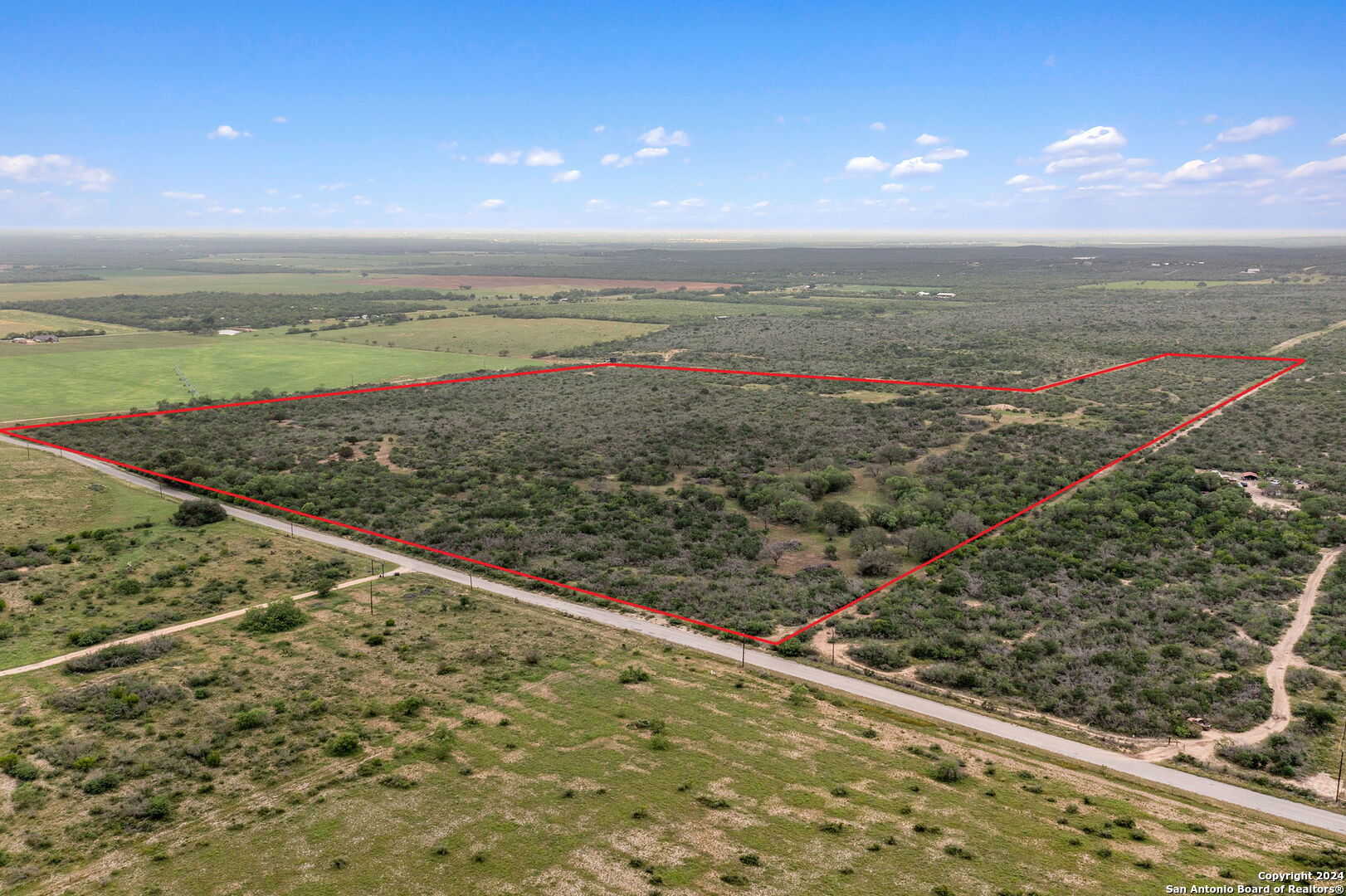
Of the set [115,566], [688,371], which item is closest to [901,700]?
[115,566]

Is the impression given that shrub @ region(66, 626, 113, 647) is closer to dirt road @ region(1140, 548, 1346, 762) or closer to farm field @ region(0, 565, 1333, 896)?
farm field @ region(0, 565, 1333, 896)

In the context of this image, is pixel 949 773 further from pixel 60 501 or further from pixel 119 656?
pixel 60 501

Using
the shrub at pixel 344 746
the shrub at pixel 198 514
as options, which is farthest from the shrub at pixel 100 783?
the shrub at pixel 198 514

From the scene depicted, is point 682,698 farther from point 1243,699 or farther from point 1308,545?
point 1308,545

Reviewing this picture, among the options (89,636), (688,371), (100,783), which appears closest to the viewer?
(100,783)

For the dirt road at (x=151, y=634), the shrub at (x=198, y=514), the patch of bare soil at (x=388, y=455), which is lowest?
the dirt road at (x=151, y=634)

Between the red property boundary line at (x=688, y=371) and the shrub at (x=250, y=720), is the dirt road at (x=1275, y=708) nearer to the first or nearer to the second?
the red property boundary line at (x=688, y=371)

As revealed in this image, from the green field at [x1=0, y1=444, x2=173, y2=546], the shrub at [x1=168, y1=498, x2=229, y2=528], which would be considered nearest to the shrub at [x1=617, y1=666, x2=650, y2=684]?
the shrub at [x1=168, y1=498, x2=229, y2=528]
